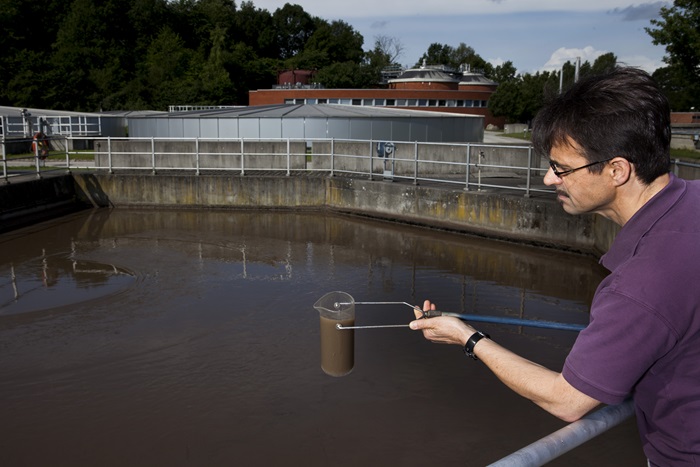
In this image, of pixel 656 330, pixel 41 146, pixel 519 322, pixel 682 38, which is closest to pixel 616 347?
pixel 656 330

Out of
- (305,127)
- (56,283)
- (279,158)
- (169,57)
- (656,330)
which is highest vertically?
(169,57)

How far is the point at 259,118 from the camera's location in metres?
25.8

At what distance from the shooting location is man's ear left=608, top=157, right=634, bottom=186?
1.67 metres

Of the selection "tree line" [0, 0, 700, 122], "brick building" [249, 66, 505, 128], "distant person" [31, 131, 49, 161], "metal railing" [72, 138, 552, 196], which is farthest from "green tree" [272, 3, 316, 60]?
"metal railing" [72, 138, 552, 196]

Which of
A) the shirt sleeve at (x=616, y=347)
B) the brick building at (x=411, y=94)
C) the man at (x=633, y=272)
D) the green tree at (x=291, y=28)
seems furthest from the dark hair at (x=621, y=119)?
the green tree at (x=291, y=28)

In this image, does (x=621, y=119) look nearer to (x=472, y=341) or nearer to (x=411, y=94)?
(x=472, y=341)

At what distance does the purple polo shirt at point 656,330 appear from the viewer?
1443 mm

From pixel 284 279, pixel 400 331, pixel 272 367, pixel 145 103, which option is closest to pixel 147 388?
pixel 272 367

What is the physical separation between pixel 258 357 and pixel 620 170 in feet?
18.4

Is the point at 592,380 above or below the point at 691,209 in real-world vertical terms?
below

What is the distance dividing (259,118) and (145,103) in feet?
148

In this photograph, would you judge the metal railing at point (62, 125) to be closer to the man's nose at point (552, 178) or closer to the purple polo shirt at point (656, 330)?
the man's nose at point (552, 178)

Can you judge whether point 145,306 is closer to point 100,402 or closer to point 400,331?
point 100,402

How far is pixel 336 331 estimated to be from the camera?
320 centimetres
